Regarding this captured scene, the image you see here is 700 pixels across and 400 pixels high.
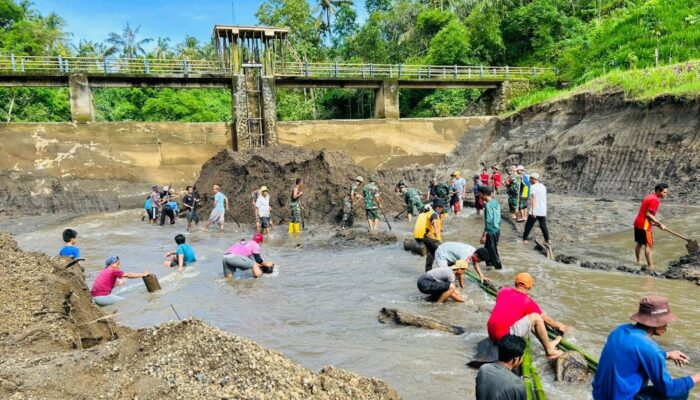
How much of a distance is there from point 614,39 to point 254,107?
18621mm

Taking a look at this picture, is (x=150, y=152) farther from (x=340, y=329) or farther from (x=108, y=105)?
(x=340, y=329)

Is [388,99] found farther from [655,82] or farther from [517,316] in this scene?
[517,316]

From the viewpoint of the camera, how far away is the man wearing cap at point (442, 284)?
298 inches

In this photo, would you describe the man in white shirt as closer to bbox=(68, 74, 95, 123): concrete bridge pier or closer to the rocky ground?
the rocky ground

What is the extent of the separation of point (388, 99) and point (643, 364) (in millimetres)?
24658

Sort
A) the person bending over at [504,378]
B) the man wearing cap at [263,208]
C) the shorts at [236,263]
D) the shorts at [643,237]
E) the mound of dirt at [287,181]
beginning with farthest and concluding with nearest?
the mound of dirt at [287,181]
the man wearing cap at [263,208]
the shorts at [236,263]
the shorts at [643,237]
the person bending over at [504,378]

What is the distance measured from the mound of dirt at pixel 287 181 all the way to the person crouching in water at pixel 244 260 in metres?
6.71

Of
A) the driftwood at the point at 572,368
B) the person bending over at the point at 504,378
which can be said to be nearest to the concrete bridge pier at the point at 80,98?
the driftwood at the point at 572,368

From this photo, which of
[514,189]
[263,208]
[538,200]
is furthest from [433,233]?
[263,208]

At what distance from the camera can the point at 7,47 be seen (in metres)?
33.0

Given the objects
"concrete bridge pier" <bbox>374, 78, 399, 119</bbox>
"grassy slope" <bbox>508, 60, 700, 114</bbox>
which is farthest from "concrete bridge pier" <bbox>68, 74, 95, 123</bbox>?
"grassy slope" <bbox>508, 60, 700, 114</bbox>

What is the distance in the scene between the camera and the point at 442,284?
7.56m

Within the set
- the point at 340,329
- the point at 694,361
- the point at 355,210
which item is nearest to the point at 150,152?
the point at 355,210

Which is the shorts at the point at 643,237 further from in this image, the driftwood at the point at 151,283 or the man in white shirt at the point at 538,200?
the driftwood at the point at 151,283
